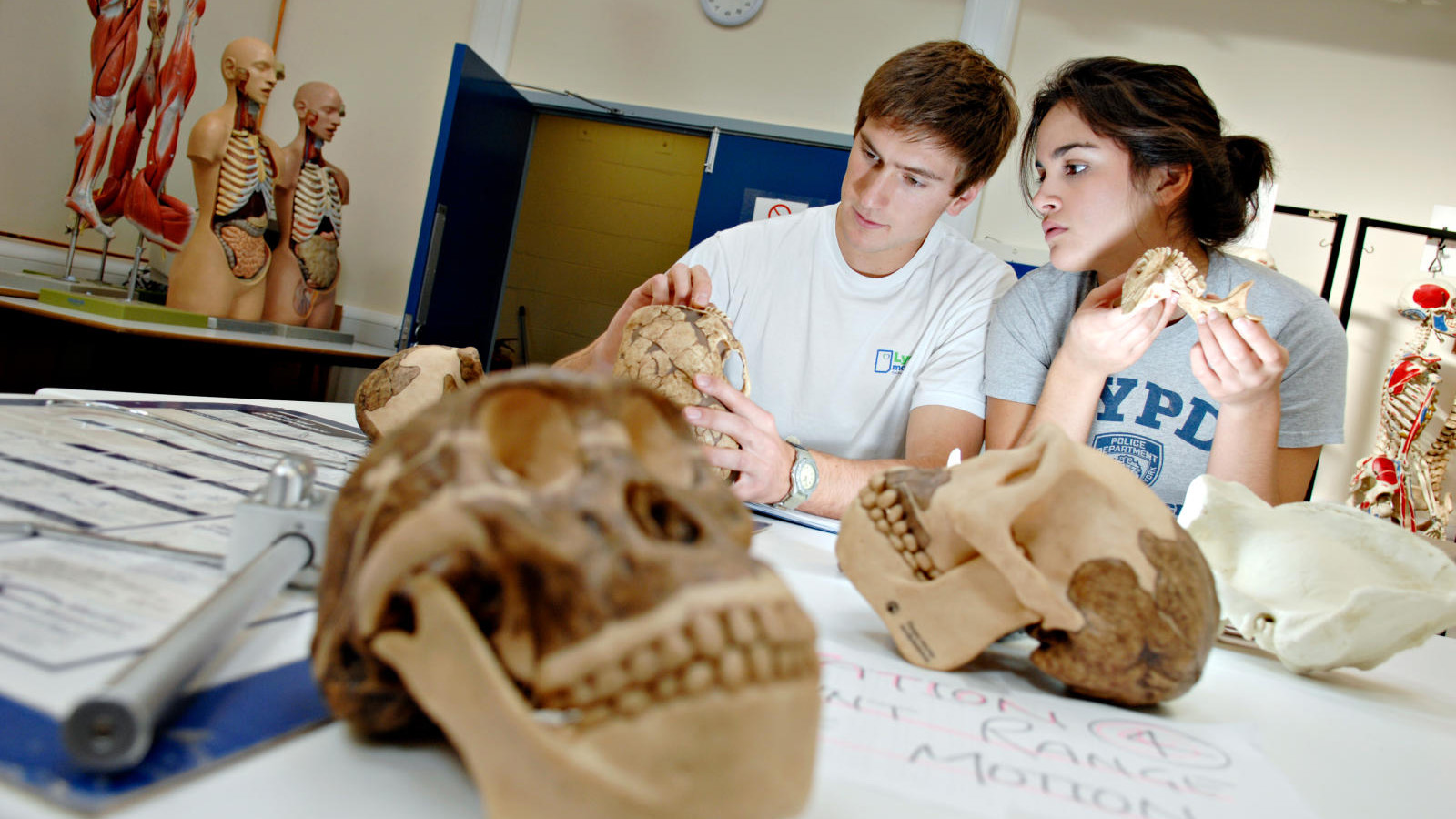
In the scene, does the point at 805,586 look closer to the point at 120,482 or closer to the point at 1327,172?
the point at 120,482

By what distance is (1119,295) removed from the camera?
174 centimetres

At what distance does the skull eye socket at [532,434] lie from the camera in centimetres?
48

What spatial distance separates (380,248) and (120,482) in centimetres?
462

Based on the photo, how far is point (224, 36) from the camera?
4609mm

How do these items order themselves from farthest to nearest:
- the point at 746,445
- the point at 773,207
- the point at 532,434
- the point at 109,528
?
the point at 773,207 → the point at 746,445 → the point at 109,528 → the point at 532,434

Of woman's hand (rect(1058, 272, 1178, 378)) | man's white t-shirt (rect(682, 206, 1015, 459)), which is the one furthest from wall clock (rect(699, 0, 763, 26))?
woman's hand (rect(1058, 272, 1178, 378))

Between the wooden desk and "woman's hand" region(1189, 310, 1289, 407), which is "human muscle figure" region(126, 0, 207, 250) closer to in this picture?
the wooden desk

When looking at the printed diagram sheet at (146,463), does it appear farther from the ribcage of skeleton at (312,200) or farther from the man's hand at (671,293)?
the ribcage of skeleton at (312,200)

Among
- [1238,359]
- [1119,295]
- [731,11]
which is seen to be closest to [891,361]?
[1119,295]

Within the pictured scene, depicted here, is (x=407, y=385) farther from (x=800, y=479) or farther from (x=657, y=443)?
(x=657, y=443)

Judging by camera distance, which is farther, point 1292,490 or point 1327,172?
point 1327,172

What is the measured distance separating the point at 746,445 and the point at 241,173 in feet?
8.54

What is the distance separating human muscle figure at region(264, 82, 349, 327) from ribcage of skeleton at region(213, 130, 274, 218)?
1.04 ft

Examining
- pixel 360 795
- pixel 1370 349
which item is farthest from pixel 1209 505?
pixel 1370 349
